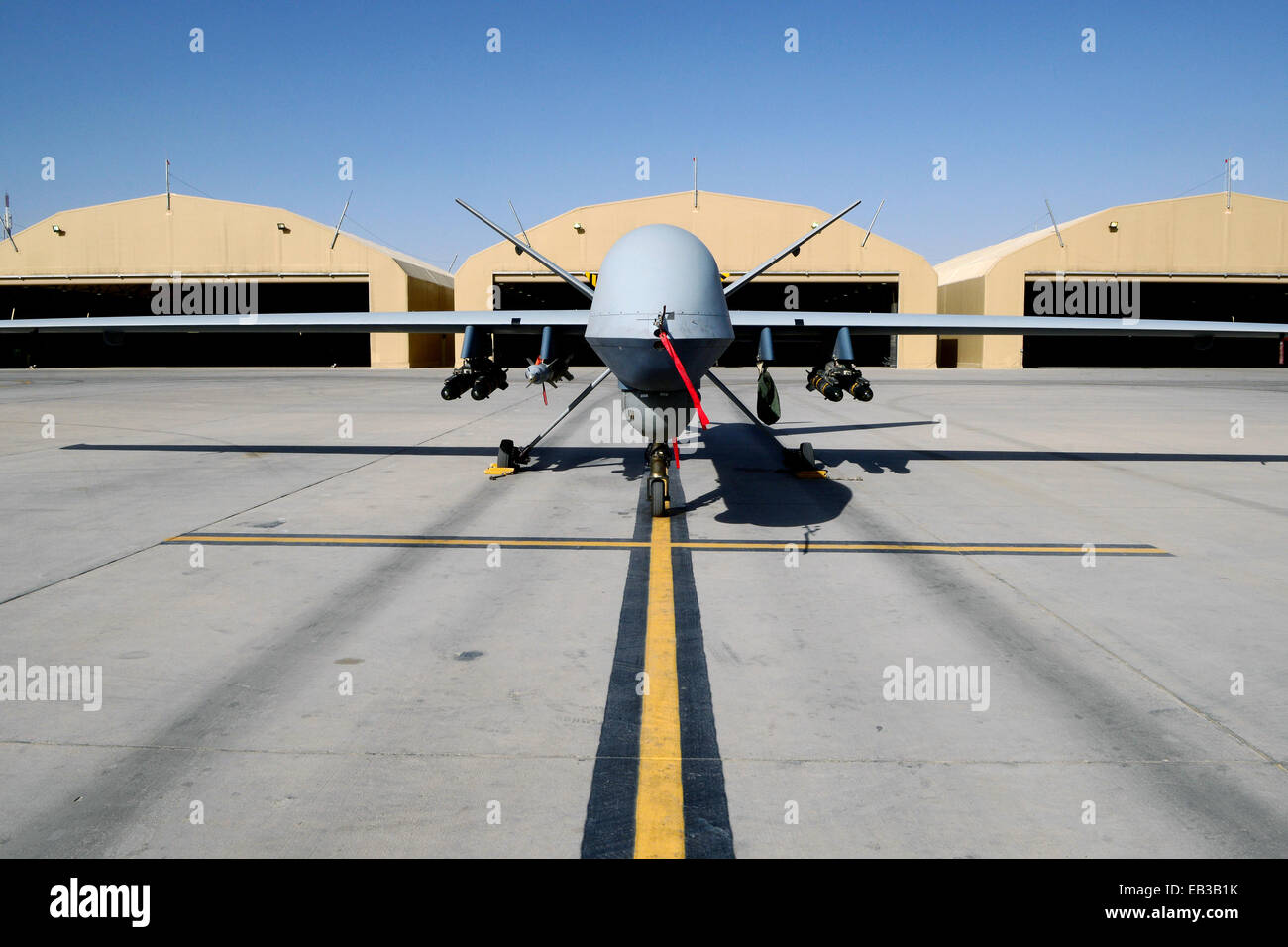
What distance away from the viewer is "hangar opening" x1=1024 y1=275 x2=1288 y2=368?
4953 centimetres

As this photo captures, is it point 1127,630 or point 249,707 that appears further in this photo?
point 1127,630

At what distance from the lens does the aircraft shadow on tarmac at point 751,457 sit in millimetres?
12656

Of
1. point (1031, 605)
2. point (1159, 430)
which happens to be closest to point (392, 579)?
point (1031, 605)

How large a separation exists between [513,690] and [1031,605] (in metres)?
4.45

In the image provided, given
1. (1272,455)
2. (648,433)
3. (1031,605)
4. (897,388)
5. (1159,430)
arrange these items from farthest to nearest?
(897,388)
(1159,430)
(1272,455)
(648,433)
(1031,605)

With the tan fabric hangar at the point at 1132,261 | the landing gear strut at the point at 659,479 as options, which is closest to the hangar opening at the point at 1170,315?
the tan fabric hangar at the point at 1132,261

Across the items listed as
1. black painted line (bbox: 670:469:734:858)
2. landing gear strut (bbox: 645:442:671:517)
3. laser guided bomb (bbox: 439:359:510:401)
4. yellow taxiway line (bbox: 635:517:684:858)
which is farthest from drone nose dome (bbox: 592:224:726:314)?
laser guided bomb (bbox: 439:359:510:401)

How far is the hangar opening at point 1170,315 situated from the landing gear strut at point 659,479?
Result: 44904 millimetres

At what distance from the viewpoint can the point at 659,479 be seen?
1086cm

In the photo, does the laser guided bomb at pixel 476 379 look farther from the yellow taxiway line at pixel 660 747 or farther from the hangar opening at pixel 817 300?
the hangar opening at pixel 817 300
